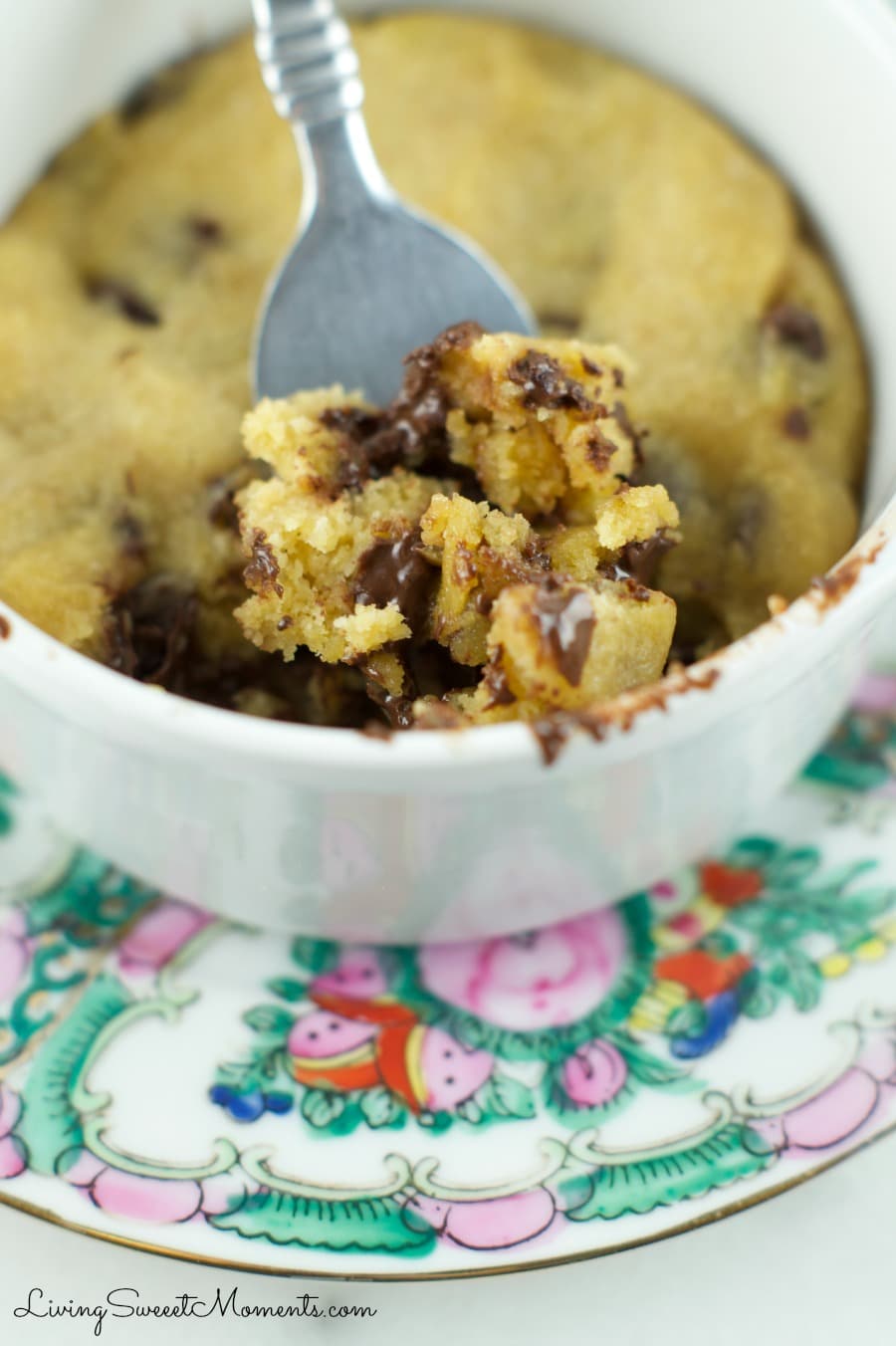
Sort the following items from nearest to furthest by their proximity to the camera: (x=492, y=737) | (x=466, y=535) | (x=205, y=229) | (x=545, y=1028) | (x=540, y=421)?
(x=492, y=737)
(x=466, y=535)
(x=540, y=421)
(x=545, y=1028)
(x=205, y=229)

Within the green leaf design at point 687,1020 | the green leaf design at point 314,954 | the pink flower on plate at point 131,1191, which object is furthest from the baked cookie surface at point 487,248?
the pink flower on plate at point 131,1191

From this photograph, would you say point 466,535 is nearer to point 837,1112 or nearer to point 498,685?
point 498,685

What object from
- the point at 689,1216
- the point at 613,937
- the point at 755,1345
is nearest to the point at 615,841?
the point at 613,937

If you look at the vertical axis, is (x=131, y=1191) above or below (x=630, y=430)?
below

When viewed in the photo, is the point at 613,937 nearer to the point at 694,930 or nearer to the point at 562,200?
the point at 694,930

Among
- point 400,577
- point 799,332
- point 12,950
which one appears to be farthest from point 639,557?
point 12,950

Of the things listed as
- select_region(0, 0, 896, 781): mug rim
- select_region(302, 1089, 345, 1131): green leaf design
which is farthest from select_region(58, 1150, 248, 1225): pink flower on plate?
select_region(0, 0, 896, 781): mug rim

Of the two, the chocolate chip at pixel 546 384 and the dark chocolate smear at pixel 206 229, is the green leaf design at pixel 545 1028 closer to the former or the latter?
the chocolate chip at pixel 546 384
